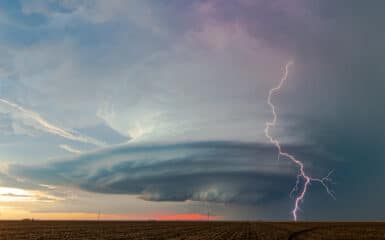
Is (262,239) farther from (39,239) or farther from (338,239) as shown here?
(39,239)

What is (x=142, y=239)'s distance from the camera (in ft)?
156

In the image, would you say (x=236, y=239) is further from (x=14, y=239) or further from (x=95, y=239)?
(x=14, y=239)

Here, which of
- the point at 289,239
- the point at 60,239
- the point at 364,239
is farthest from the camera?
the point at 364,239

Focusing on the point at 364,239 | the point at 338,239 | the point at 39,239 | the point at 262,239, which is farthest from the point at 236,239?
the point at 39,239

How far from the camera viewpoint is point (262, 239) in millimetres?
48281

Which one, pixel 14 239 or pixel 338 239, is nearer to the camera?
pixel 14 239

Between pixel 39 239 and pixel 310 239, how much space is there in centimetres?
3292

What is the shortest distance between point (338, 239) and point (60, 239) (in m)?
34.6

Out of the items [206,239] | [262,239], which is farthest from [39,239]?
[262,239]

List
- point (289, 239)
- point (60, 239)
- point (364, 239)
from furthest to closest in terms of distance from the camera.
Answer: point (364, 239), point (289, 239), point (60, 239)

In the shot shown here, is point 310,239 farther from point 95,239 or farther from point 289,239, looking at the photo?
point 95,239

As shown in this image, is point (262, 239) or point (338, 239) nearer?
point (262, 239)

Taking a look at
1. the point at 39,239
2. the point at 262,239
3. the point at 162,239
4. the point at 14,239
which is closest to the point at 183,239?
the point at 162,239

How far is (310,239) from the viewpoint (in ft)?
171
